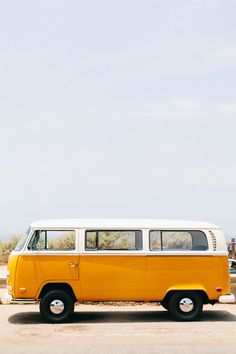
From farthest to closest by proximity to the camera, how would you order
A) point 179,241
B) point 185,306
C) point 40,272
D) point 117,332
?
point 179,241, point 185,306, point 40,272, point 117,332

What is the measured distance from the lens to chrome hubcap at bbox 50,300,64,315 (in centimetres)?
1295

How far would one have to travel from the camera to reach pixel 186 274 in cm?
1323

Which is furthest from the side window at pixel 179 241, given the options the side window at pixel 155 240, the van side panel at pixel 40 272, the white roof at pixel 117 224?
the van side panel at pixel 40 272

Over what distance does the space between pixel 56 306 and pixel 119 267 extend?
1570 millimetres

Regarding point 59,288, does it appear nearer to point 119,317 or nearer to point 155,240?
point 119,317

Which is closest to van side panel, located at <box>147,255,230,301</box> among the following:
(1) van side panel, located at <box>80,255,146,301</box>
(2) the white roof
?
(1) van side panel, located at <box>80,255,146,301</box>

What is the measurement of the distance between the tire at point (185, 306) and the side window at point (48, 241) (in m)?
2.50

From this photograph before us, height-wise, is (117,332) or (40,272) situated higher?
(40,272)

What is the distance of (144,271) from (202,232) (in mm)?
1554

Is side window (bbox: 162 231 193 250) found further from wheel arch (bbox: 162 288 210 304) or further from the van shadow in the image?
the van shadow

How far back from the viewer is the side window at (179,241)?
13.3 meters

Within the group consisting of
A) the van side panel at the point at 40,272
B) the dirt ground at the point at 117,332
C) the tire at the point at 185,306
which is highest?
the van side panel at the point at 40,272

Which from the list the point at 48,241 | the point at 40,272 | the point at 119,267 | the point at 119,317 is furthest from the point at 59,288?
the point at 119,317

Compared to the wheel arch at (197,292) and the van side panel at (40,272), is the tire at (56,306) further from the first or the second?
the wheel arch at (197,292)
